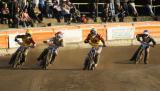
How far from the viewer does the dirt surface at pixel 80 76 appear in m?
18.9

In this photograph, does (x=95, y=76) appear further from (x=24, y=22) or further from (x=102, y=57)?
(x=24, y=22)

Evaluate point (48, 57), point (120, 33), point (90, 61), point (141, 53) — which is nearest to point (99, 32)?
point (120, 33)

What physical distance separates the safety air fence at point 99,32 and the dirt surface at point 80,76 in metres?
1.29

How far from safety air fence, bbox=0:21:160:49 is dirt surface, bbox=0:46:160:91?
129cm

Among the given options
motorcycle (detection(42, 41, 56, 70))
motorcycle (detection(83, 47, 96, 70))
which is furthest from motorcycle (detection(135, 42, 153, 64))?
motorcycle (detection(42, 41, 56, 70))

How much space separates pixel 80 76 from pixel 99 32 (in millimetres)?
9784

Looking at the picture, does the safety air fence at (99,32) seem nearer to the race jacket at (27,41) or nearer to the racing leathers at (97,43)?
the race jacket at (27,41)

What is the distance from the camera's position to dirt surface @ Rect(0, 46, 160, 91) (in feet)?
62.0

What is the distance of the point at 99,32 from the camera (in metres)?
30.4

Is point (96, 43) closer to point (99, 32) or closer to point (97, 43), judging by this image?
point (97, 43)

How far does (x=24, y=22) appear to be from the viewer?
2811cm

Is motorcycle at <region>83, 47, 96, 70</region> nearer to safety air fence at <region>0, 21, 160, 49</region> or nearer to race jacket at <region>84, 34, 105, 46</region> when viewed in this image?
race jacket at <region>84, 34, 105, 46</region>

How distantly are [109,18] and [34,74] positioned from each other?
10.9 metres

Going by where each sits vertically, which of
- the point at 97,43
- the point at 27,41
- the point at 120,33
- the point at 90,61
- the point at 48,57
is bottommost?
the point at 90,61
